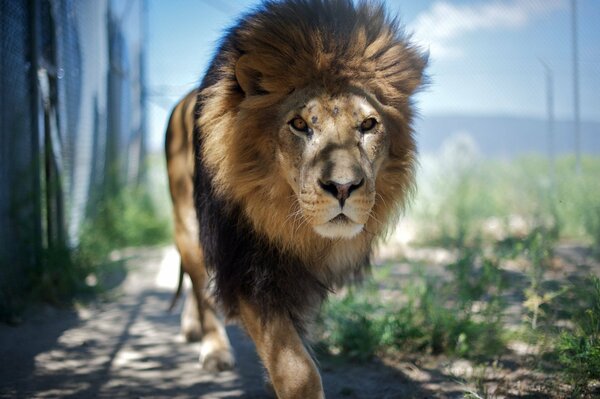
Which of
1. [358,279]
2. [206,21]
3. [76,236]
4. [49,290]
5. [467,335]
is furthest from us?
[206,21]

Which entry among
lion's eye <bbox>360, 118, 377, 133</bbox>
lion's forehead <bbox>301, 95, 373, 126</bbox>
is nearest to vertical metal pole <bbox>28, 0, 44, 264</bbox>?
lion's forehead <bbox>301, 95, 373, 126</bbox>

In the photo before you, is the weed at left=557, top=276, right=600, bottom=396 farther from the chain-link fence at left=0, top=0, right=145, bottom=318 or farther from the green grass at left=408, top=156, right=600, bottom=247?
the chain-link fence at left=0, top=0, right=145, bottom=318

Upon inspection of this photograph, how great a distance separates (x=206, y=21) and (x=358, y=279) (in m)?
4.92

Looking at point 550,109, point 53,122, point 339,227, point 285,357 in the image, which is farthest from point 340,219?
point 550,109

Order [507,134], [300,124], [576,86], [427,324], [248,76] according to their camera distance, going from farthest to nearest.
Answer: [507,134] → [576,86] → [427,324] → [248,76] → [300,124]

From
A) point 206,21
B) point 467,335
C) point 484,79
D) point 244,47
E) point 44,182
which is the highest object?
point 206,21

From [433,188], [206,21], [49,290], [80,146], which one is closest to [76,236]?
[80,146]

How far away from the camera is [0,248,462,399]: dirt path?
281 centimetres

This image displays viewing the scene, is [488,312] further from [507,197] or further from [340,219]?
[507,197]

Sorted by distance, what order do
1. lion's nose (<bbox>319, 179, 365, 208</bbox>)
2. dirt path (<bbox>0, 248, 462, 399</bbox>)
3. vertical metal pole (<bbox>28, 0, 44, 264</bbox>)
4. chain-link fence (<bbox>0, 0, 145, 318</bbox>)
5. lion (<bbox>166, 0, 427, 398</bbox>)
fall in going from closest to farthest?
1. lion's nose (<bbox>319, 179, 365, 208</bbox>)
2. lion (<bbox>166, 0, 427, 398</bbox>)
3. dirt path (<bbox>0, 248, 462, 399</bbox>)
4. chain-link fence (<bbox>0, 0, 145, 318</bbox>)
5. vertical metal pole (<bbox>28, 0, 44, 264</bbox>)

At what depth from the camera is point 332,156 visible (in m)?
2.20

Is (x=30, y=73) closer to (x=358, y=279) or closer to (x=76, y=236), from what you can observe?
(x=76, y=236)

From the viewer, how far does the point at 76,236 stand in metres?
5.56

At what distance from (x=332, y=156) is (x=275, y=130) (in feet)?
1.10
